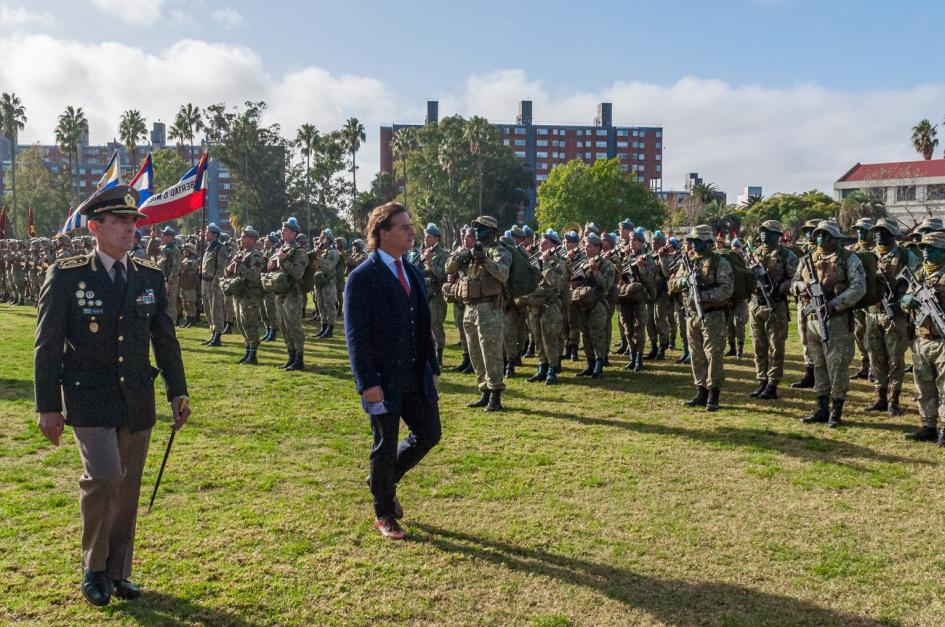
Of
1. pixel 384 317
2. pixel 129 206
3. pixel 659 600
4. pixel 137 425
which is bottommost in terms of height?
pixel 659 600

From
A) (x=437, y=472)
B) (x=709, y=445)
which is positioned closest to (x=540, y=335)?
(x=709, y=445)

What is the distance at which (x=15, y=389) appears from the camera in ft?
34.7

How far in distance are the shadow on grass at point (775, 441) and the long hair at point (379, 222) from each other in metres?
4.47

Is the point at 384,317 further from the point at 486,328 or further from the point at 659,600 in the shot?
the point at 486,328

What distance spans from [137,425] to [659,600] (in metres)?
3.06

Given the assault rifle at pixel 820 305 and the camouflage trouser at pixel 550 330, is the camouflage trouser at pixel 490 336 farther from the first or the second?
the assault rifle at pixel 820 305

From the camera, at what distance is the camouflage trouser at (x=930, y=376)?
7.47 metres

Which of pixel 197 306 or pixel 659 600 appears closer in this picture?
pixel 659 600

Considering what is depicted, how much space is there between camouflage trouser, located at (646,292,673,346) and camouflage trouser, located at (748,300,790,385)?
10.9 feet

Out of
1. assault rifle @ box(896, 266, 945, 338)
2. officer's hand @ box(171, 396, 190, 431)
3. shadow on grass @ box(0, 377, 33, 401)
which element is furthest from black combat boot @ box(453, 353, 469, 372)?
officer's hand @ box(171, 396, 190, 431)

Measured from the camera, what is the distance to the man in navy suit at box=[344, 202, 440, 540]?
193 inches

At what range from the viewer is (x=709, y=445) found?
7.71m

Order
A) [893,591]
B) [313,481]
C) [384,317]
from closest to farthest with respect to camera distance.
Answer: [893,591] → [384,317] → [313,481]

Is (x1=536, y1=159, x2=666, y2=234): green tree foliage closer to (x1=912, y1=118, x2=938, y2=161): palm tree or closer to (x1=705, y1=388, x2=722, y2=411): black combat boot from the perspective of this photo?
(x1=912, y1=118, x2=938, y2=161): palm tree
